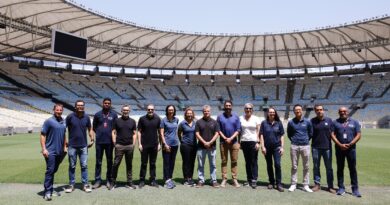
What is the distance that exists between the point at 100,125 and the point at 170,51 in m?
34.0

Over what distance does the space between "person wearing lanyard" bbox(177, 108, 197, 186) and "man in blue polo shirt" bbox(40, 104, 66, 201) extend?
102 inches

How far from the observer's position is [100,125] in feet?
23.1

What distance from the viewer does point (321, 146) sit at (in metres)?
6.95

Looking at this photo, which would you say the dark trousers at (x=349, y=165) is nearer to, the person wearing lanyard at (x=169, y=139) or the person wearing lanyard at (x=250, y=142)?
the person wearing lanyard at (x=250, y=142)

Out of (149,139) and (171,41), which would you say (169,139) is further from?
(171,41)

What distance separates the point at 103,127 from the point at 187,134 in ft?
6.23

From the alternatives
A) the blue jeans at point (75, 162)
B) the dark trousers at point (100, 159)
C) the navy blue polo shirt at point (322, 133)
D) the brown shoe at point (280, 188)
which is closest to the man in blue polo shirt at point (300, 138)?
the navy blue polo shirt at point (322, 133)

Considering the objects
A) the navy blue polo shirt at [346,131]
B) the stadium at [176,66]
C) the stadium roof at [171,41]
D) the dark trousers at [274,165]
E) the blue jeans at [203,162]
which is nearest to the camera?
the navy blue polo shirt at [346,131]

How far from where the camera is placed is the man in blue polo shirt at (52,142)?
6.17 m

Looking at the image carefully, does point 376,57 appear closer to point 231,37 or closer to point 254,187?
point 231,37

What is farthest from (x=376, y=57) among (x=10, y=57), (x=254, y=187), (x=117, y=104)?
(x=10, y=57)

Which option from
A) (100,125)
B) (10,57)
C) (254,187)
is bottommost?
(254,187)

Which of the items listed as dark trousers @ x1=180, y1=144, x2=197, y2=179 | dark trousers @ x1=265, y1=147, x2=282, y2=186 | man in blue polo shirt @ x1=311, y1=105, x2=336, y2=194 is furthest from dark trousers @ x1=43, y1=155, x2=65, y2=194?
man in blue polo shirt @ x1=311, y1=105, x2=336, y2=194

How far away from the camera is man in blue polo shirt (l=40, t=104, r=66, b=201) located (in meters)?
6.17
